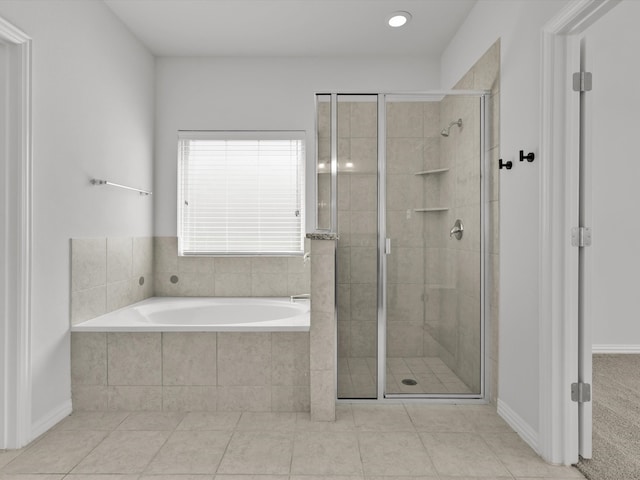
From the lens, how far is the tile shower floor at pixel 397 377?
93.9 inches

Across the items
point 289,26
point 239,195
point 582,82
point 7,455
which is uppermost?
point 289,26

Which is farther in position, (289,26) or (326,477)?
(289,26)

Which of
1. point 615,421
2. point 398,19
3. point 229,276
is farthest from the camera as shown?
point 229,276

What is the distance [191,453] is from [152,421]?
45 centimetres

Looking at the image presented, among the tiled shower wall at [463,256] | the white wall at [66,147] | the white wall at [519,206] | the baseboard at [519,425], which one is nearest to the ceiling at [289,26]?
the white wall at [66,147]

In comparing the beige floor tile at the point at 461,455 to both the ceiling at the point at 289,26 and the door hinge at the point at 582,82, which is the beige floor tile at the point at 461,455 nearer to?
the door hinge at the point at 582,82

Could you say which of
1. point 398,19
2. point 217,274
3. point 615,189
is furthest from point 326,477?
point 615,189

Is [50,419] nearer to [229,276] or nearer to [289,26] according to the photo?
[229,276]

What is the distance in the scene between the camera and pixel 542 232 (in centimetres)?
178

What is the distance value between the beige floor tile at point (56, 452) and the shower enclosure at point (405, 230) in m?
1.35

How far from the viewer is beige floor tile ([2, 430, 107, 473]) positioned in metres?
1.75

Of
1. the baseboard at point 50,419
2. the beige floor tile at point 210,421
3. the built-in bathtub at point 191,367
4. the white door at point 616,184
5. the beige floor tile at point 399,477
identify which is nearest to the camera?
the beige floor tile at point 399,477

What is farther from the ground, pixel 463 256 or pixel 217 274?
pixel 463 256

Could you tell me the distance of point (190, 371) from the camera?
90.1 inches
